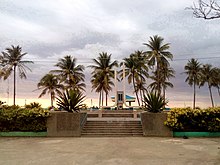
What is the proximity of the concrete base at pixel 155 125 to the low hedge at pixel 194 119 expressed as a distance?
350mm

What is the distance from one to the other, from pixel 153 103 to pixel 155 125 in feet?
4.99

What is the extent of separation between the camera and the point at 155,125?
15.1 m

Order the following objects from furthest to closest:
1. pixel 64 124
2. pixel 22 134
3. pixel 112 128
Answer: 1. pixel 112 128
2. pixel 64 124
3. pixel 22 134

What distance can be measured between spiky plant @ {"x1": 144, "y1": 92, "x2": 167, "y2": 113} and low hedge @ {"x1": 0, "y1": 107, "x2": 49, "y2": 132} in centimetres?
648

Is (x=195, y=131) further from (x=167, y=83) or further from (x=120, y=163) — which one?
(x=167, y=83)

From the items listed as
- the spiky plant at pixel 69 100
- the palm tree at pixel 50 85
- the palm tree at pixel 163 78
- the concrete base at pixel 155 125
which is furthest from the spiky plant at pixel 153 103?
the palm tree at pixel 50 85

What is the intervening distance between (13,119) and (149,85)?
35.5 m

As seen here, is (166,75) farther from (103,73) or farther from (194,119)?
(194,119)

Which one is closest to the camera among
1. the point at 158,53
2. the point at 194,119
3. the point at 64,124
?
the point at 64,124

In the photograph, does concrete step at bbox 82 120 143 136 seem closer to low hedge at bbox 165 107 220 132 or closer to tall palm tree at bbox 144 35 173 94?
low hedge at bbox 165 107 220 132

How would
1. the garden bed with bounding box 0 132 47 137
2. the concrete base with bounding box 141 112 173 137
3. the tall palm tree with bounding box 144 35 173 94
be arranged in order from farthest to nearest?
the tall palm tree with bounding box 144 35 173 94 < the concrete base with bounding box 141 112 173 137 < the garden bed with bounding box 0 132 47 137

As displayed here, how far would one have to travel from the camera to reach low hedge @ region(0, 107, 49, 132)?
1477cm

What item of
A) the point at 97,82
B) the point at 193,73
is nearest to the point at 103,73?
the point at 97,82

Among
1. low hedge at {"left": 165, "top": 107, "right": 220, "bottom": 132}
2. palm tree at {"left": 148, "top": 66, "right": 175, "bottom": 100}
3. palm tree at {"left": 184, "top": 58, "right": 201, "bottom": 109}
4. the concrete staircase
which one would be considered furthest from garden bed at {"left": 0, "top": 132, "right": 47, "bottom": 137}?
palm tree at {"left": 184, "top": 58, "right": 201, "bottom": 109}
